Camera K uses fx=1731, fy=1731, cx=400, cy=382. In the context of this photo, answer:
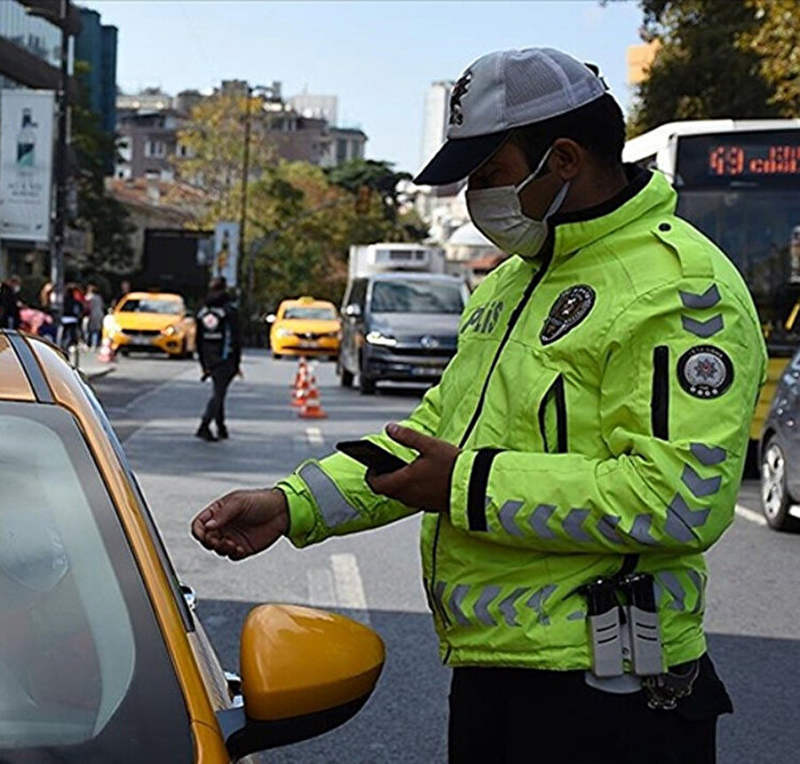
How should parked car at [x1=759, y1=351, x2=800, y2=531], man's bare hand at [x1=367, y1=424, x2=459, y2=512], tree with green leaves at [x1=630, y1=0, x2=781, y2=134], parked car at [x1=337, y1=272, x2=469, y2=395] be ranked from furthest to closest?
tree with green leaves at [x1=630, y1=0, x2=781, y2=134]
parked car at [x1=337, y1=272, x2=469, y2=395]
parked car at [x1=759, y1=351, x2=800, y2=531]
man's bare hand at [x1=367, y1=424, x2=459, y2=512]

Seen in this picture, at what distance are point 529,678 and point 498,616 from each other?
114 mm

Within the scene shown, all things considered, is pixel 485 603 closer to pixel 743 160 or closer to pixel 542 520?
pixel 542 520

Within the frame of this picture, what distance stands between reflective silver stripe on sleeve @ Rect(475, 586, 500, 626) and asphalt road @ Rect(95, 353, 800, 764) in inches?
13.0

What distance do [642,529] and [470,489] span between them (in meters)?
0.27

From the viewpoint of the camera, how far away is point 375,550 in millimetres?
10398

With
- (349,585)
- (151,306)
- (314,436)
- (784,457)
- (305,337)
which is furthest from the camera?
(305,337)

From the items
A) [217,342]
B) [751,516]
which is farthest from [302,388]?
[751,516]

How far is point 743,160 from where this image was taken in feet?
50.5

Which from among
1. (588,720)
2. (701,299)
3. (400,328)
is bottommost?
(400,328)

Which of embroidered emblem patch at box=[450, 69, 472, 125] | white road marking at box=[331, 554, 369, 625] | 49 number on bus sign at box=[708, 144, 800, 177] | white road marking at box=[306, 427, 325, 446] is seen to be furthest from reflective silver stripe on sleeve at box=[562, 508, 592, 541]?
white road marking at box=[306, 427, 325, 446]

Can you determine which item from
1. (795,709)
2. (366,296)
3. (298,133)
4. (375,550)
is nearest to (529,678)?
(795,709)

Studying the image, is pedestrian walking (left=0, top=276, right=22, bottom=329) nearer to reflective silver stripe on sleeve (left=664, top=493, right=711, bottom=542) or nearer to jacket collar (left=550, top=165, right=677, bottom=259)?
jacket collar (left=550, top=165, right=677, bottom=259)

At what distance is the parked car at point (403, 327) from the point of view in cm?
2564

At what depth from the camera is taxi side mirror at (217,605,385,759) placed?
2.51m
